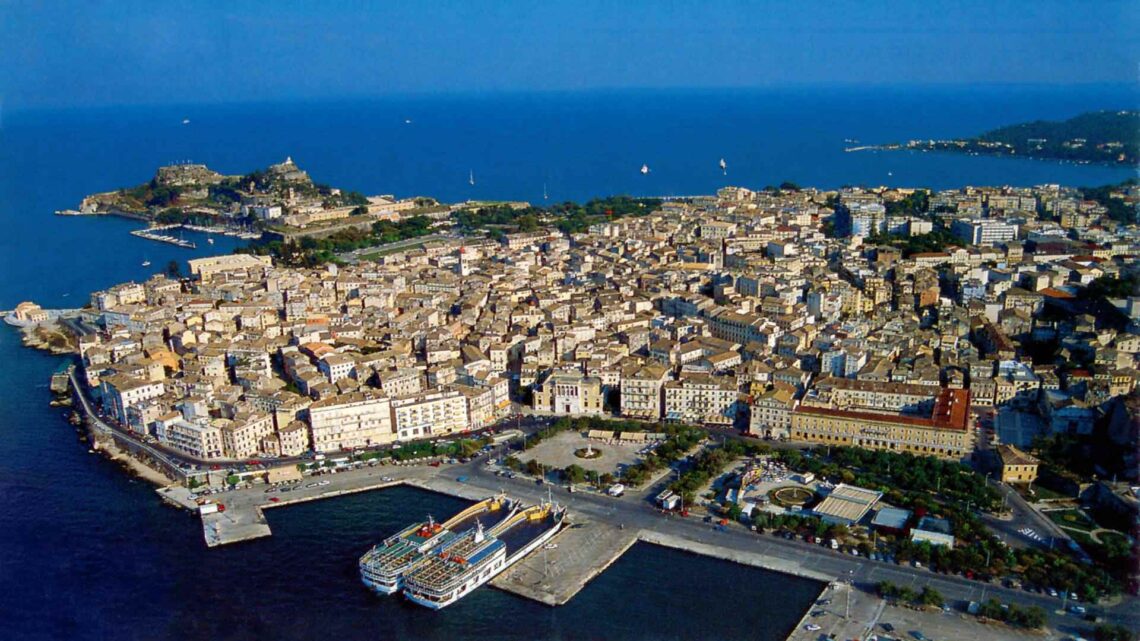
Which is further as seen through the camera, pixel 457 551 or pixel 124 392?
pixel 124 392

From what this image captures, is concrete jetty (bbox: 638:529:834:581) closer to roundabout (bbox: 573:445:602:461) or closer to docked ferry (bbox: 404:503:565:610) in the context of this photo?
docked ferry (bbox: 404:503:565:610)

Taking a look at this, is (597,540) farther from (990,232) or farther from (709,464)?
(990,232)

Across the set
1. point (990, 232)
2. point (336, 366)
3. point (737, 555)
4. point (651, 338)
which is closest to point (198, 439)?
point (336, 366)

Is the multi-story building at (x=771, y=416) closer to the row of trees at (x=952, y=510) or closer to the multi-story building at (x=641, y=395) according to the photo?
the row of trees at (x=952, y=510)

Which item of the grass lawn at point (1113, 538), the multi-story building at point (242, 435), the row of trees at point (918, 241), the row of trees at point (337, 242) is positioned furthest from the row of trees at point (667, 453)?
the row of trees at point (337, 242)

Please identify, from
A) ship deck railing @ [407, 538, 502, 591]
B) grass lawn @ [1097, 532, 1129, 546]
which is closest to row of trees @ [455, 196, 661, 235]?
ship deck railing @ [407, 538, 502, 591]

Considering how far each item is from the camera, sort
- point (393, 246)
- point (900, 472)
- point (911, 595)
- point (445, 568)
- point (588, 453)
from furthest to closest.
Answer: point (393, 246) → point (588, 453) → point (900, 472) → point (445, 568) → point (911, 595)
